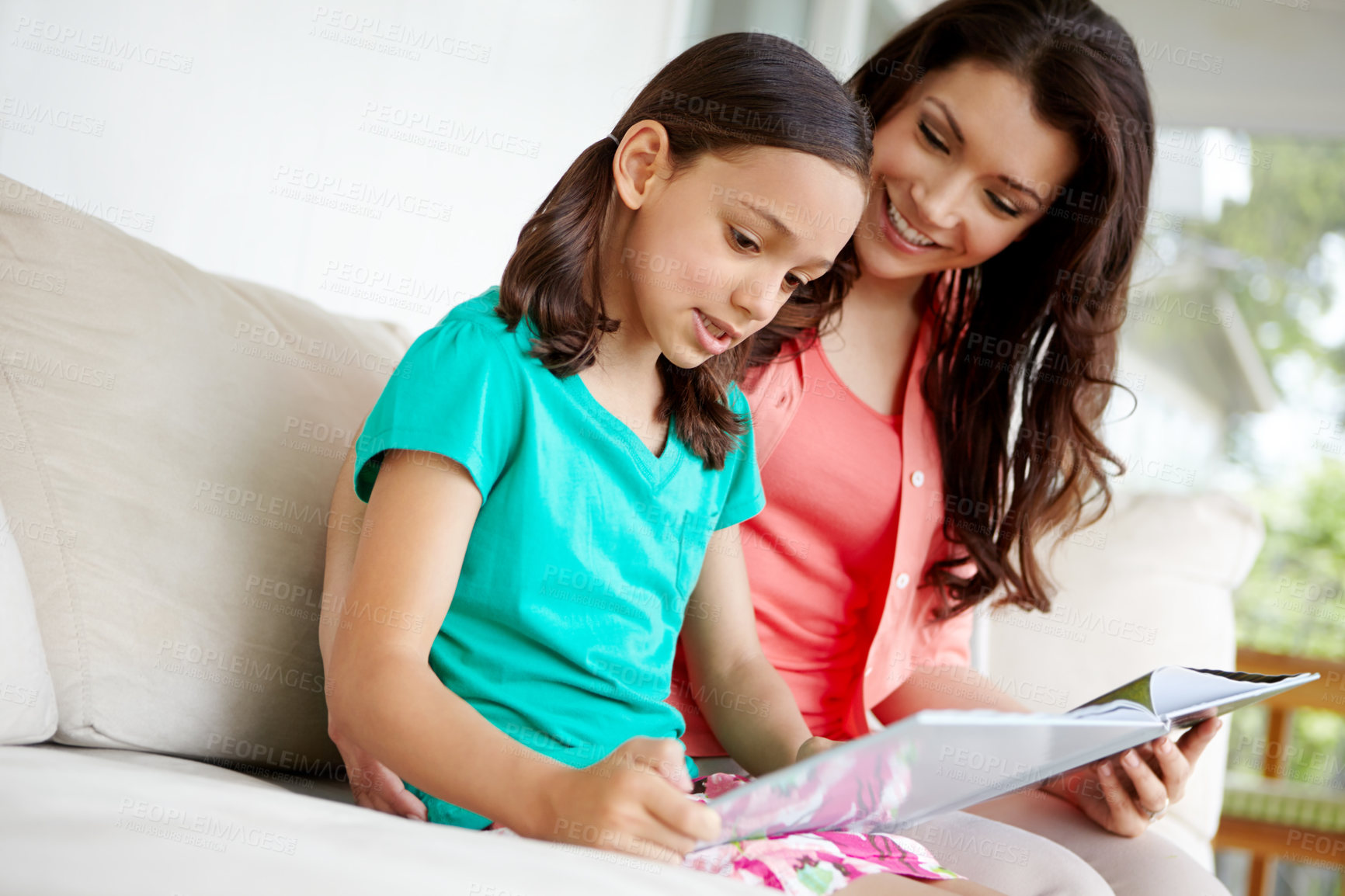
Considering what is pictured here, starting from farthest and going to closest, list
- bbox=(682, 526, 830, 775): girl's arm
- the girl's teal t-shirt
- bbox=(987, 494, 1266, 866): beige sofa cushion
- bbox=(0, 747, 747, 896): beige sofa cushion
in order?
bbox=(987, 494, 1266, 866): beige sofa cushion < bbox=(682, 526, 830, 775): girl's arm < the girl's teal t-shirt < bbox=(0, 747, 747, 896): beige sofa cushion

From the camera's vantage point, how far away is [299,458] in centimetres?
101

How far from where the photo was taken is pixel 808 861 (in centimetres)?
79

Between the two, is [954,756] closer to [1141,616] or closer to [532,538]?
[532,538]

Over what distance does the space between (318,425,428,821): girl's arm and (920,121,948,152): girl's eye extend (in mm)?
771

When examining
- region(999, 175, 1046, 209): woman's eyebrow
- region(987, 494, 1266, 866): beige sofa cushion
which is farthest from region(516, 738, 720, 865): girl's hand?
region(987, 494, 1266, 866): beige sofa cushion

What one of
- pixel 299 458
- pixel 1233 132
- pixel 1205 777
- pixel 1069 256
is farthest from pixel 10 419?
pixel 1233 132

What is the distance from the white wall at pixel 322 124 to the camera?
1.21 metres

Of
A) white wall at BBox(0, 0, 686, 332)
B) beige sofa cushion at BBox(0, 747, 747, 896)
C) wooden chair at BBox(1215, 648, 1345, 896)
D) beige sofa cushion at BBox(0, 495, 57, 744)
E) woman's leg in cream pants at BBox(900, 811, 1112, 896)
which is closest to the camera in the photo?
beige sofa cushion at BBox(0, 747, 747, 896)

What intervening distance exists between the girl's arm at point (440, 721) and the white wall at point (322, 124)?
0.73m

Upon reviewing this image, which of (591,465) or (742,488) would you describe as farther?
(742,488)

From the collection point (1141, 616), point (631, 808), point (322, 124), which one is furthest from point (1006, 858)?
point (322, 124)

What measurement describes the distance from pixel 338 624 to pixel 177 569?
0.19 m

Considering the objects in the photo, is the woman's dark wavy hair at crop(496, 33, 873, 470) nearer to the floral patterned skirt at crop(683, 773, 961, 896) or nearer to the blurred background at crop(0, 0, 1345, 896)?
the floral patterned skirt at crop(683, 773, 961, 896)

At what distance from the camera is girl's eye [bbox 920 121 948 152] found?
1264mm
